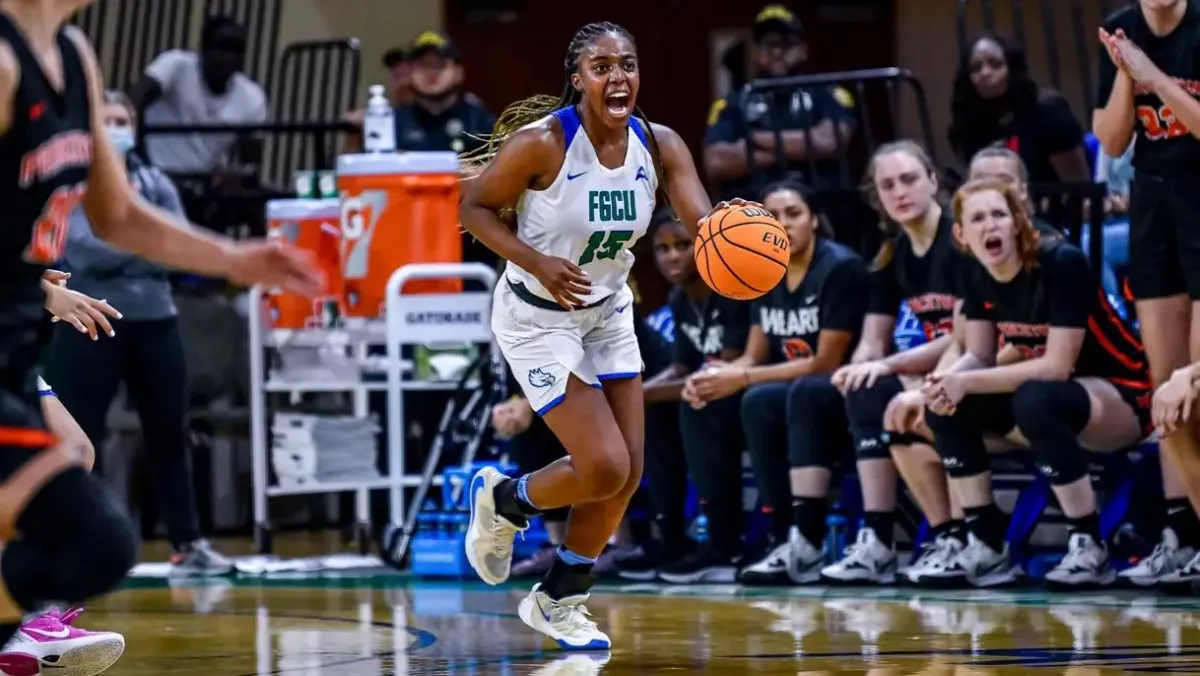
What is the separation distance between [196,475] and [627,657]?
17.0ft

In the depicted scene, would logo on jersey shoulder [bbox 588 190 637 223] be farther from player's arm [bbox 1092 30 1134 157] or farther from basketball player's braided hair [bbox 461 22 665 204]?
player's arm [bbox 1092 30 1134 157]

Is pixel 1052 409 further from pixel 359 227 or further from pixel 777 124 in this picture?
pixel 359 227

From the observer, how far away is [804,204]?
8047 millimetres

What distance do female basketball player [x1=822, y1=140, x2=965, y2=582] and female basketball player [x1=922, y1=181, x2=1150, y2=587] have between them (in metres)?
0.19

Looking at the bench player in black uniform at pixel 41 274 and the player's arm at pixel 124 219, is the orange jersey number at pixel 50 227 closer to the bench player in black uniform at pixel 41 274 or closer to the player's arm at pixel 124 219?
the bench player in black uniform at pixel 41 274

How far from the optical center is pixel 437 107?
10.2m

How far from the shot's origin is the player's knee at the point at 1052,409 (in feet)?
23.4

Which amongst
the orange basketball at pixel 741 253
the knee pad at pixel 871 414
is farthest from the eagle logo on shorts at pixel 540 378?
the knee pad at pixel 871 414

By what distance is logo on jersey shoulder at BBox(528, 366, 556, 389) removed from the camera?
5.97m

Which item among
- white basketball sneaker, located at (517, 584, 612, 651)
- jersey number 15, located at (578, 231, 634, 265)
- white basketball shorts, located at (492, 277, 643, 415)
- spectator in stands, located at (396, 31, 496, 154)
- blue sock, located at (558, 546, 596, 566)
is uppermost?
spectator in stands, located at (396, 31, 496, 154)

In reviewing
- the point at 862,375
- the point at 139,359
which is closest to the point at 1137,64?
the point at 862,375

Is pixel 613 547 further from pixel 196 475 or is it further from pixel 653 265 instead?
pixel 653 265

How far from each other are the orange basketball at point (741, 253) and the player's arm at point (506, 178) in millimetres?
559

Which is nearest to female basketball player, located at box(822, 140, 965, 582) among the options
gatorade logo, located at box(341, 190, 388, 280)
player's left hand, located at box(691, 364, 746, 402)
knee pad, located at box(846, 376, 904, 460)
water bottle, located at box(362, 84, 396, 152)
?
knee pad, located at box(846, 376, 904, 460)
